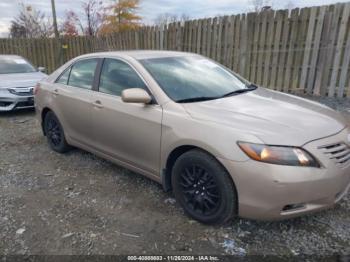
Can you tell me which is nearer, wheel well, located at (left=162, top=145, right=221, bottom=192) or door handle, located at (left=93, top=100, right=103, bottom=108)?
wheel well, located at (left=162, top=145, right=221, bottom=192)

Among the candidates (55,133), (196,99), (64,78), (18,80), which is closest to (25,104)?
(18,80)

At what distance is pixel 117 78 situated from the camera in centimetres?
358

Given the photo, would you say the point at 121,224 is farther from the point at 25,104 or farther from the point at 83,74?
the point at 25,104

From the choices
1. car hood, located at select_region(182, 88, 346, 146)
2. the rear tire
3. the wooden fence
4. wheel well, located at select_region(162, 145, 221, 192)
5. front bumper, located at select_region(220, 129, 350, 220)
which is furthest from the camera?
the wooden fence

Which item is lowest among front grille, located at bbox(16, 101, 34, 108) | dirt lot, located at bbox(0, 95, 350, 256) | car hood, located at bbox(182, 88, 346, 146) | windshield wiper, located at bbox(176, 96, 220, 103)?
dirt lot, located at bbox(0, 95, 350, 256)

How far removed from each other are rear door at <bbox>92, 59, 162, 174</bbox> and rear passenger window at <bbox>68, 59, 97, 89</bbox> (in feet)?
0.78

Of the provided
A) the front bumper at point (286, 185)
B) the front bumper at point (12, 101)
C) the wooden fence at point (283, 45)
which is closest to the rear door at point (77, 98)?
the front bumper at point (286, 185)

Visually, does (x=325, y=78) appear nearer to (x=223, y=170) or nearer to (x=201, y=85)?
(x=201, y=85)

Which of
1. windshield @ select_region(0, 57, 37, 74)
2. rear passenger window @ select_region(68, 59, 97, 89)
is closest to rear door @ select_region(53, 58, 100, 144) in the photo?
rear passenger window @ select_region(68, 59, 97, 89)

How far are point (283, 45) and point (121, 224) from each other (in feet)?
19.9

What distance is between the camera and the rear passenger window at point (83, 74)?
3.93 metres

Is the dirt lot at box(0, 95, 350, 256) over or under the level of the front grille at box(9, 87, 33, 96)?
under

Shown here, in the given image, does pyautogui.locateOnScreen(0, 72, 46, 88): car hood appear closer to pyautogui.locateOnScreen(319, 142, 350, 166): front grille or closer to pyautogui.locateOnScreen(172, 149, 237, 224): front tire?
pyautogui.locateOnScreen(172, 149, 237, 224): front tire

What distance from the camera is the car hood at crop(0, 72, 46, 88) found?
7.00 metres
